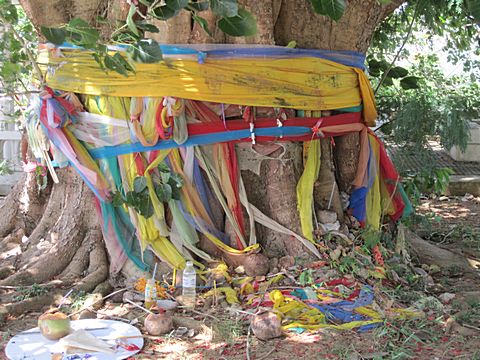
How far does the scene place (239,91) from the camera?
3.98 m

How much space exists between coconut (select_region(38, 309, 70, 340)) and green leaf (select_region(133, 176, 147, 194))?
3.17 feet

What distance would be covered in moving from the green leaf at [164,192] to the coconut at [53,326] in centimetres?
99

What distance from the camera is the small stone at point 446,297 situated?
161 inches

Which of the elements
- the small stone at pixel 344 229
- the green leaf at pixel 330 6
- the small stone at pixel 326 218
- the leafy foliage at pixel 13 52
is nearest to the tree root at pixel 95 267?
the leafy foliage at pixel 13 52

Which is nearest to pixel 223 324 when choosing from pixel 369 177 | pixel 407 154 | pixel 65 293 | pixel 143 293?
pixel 143 293

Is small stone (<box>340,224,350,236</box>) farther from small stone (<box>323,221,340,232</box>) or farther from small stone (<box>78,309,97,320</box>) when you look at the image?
small stone (<box>78,309,97,320</box>)

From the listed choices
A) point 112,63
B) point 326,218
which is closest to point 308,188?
point 326,218

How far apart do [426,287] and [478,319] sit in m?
0.71

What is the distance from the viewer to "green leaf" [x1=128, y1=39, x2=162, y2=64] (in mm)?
2246

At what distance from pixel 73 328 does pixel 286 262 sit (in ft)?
4.62

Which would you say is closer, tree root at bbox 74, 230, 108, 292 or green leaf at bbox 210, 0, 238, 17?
green leaf at bbox 210, 0, 238, 17

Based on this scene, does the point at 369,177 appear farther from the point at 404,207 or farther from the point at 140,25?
the point at 140,25

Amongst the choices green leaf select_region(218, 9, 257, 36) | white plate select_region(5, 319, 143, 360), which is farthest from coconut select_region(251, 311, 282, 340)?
green leaf select_region(218, 9, 257, 36)

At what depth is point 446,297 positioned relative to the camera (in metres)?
4.12
